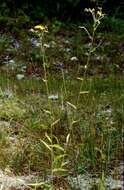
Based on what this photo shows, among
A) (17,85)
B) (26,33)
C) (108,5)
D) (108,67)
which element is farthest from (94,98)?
(108,5)

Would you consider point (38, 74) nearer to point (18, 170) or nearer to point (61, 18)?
point (61, 18)

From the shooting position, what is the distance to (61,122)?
623cm

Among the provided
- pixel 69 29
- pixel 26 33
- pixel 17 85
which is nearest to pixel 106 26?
pixel 69 29

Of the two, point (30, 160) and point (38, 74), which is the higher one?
point (30, 160)

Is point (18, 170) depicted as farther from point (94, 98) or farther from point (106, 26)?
point (106, 26)

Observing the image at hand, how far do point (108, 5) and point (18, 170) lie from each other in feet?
27.3

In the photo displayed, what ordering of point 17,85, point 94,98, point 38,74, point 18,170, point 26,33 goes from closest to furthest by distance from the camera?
point 18,170, point 94,98, point 17,85, point 38,74, point 26,33

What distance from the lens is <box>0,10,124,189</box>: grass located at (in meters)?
5.10

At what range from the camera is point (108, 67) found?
34.0 ft

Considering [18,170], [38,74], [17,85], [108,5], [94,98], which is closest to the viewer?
[18,170]

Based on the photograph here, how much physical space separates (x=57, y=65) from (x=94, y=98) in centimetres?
332

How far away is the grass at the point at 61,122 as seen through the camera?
510cm

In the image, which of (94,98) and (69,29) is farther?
(69,29)

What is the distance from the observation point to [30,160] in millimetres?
5266
